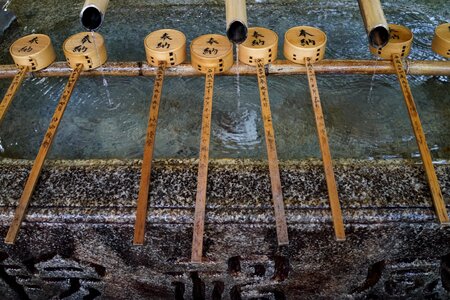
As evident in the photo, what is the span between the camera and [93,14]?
2.59m

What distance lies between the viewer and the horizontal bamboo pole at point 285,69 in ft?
9.43

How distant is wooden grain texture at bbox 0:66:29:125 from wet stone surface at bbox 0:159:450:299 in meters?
0.31

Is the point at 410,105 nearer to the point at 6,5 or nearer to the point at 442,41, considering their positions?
the point at 442,41

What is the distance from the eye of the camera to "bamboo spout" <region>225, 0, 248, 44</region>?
245 centimetres

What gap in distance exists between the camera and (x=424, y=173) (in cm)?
239

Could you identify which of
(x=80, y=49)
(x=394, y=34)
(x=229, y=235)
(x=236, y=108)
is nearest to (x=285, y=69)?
(x=394, y=34)

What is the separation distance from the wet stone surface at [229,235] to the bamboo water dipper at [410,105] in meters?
0.07

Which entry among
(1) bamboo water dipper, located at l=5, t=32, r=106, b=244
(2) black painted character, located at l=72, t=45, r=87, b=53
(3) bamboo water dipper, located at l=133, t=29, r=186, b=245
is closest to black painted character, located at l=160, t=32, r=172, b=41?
(3) bamboo water dipper, located at l=133, t=29, r=186, b=245

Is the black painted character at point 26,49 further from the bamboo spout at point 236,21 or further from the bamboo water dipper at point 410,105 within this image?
the bamboo water dipper at point 410,105

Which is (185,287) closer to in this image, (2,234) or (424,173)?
(2,234)

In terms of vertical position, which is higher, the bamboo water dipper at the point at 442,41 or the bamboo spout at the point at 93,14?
the bamboo spout at the point at 93,14

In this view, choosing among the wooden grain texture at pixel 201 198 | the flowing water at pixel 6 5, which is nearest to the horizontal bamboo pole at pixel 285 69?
the wooden grain texture at pixel 201 198

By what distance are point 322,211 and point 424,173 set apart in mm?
613

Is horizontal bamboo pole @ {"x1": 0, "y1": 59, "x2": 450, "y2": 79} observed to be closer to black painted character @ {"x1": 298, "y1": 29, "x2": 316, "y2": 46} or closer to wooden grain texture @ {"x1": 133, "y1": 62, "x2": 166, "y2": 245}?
black painted character @ {"x1": 298, "y1": 29, "x2": 316, "y2": 46}
